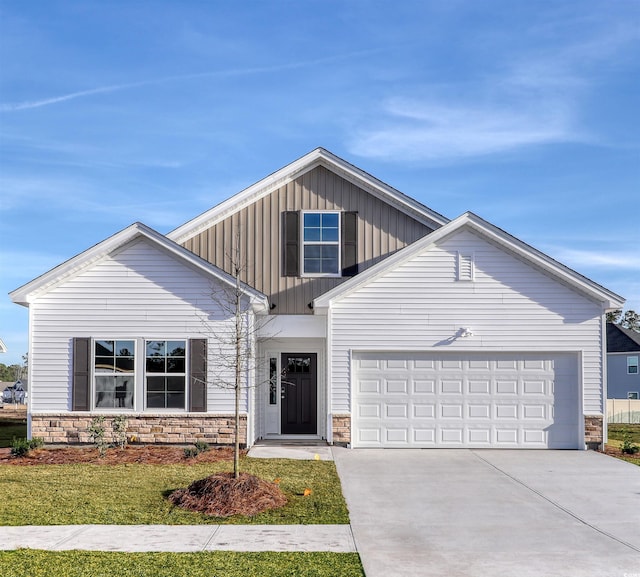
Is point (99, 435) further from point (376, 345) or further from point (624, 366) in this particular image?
point (624, 366)

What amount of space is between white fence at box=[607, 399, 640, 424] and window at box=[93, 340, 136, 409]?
2224 centimetres

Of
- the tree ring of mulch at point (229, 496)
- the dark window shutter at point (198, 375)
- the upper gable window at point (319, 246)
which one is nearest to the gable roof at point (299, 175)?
the upper gable window at point (319, 246)

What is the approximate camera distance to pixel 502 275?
653 inches

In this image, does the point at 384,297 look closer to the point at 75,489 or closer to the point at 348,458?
the point at 348,458

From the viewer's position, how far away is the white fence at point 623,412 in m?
30.9

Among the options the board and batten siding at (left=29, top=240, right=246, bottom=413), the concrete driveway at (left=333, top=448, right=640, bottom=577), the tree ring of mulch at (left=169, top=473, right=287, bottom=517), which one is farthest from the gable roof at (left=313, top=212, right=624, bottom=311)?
the tree ring of mulch at (left=169, top=473, right=287, bottom=517)

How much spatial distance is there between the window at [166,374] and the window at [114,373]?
0.39m

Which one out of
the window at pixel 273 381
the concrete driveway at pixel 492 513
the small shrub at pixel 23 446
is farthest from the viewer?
the window at pixel 273 381

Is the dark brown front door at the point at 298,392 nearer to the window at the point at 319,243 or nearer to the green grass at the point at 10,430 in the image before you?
the window at the point at 319,243

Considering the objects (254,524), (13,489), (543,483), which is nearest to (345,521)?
(254,524)

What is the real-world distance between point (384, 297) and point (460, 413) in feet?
10.4

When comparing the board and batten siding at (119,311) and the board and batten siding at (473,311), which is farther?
the board and batten siding at (473,311)

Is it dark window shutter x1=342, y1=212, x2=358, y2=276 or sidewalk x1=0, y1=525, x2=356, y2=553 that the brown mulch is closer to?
sidewalk x1=0, y1=525, x2=356, y2=553

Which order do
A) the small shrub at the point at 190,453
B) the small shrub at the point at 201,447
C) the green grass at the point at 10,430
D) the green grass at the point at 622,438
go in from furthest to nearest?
the green grass at the point at 10,430
the green grass at the point at 622,438
the small shrub at the point at 201,447
the small shrub at the point at 190,453
